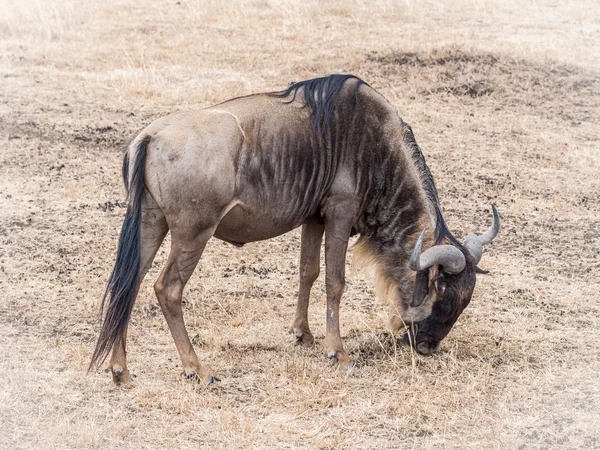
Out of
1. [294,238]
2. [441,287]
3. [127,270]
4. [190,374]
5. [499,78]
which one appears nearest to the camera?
[127,270]

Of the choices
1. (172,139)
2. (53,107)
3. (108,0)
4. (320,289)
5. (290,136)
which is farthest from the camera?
(108,0)

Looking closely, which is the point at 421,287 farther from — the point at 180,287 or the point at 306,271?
the point at 180,287

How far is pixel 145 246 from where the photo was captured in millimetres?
5336

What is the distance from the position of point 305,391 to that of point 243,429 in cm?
59

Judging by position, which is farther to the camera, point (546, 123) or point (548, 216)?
point (546, 123)

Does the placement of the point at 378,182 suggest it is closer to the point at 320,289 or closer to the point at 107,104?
the point at 320,289

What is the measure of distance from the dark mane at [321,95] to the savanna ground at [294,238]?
1583mm

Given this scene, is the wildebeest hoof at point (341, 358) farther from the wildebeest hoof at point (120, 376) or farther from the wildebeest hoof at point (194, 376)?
the wildebeest hoof at point (120, 376)

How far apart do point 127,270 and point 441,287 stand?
198cm

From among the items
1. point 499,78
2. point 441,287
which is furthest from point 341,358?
point 499,78

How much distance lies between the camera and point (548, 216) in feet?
29.1

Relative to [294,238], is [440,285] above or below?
above

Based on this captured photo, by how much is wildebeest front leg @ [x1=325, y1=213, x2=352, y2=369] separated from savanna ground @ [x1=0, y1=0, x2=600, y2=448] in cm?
14

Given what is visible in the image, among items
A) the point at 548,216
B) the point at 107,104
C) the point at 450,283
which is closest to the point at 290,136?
the point at 450,283
